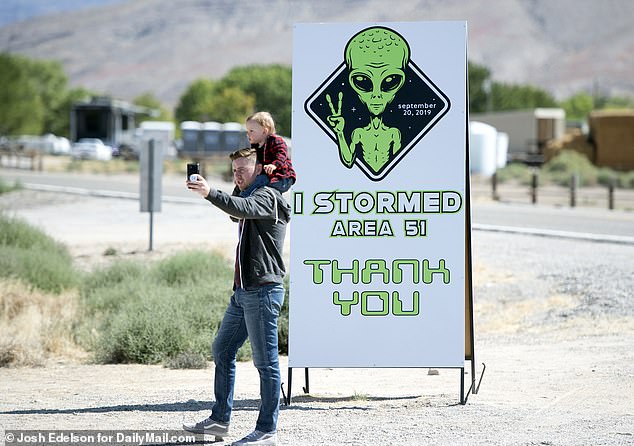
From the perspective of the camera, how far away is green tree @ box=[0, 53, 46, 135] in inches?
3639

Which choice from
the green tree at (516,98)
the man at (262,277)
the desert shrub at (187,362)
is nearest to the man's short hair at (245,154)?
the man at (262,277)

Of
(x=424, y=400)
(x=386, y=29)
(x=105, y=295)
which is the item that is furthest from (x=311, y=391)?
(x=105, y=295)

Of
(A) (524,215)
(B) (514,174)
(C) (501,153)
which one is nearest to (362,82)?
(A) (524,215)

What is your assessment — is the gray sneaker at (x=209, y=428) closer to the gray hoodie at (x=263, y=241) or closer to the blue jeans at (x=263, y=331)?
the blue jeans at (x=263, y=331)

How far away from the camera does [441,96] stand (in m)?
7.64

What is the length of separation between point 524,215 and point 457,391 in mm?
19477

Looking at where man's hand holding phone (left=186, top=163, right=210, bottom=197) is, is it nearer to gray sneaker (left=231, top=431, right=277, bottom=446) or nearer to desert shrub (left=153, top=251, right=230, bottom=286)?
gray sneaker (left=231, top=431, right=277, bottom=446)

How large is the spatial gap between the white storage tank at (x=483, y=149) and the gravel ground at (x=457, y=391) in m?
36.9

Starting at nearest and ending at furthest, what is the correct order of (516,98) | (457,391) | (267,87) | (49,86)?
(457,391) → (516,98) → (267,87) → (49,86)

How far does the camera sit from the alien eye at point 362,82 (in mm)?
7586

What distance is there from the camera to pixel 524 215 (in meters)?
27.5

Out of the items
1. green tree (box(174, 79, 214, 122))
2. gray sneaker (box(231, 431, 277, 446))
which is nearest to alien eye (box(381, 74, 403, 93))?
gray sneaker (box(231, 431, 277, 446))

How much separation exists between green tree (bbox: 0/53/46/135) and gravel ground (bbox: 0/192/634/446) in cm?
8335

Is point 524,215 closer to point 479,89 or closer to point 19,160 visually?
point 19,160
